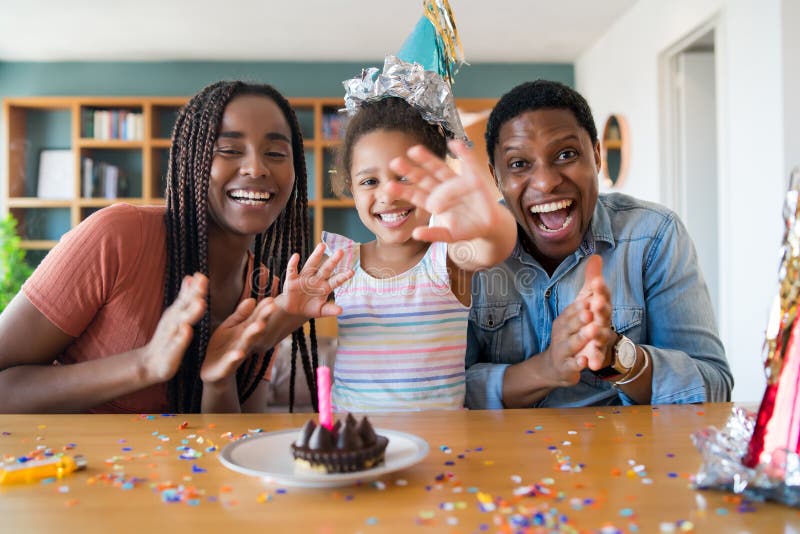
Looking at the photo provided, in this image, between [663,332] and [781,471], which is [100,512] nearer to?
[781,471]

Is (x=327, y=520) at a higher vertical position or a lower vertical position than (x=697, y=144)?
lower

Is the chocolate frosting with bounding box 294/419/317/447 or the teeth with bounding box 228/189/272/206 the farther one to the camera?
the teeth with bounding box 228/189/272/206

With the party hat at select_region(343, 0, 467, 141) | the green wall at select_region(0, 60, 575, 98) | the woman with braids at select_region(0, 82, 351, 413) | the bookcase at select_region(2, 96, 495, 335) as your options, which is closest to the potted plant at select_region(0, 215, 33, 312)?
the bookcase at select_region(2, 96, 495, 335)

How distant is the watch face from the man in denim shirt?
0.60 feet

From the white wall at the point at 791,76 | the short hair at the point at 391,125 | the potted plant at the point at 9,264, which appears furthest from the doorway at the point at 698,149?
the potted plant at the point at 9,264

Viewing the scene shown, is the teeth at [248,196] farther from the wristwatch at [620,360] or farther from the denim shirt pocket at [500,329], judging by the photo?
the wristwatch at [620,360]

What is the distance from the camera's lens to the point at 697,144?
15.0 feet

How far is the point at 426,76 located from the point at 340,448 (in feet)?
3.57

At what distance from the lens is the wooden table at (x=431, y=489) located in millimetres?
735

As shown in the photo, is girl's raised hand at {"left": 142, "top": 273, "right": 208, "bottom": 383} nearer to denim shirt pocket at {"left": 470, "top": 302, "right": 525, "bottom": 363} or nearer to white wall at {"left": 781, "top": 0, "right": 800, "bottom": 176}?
denim shirt pocket at {"left": 470, "top": 302, "right": 525, "bottom": 363}

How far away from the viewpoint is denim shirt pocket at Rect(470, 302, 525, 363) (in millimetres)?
1711

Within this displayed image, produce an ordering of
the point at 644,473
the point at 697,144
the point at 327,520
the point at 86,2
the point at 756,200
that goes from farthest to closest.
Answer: the point at 86,2, the point at 697,144, the point at 756,200, the point at 644,473, the point at 327,520

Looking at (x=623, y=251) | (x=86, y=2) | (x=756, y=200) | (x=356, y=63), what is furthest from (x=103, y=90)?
(x=623, y=251)

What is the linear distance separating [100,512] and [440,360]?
927 mm
